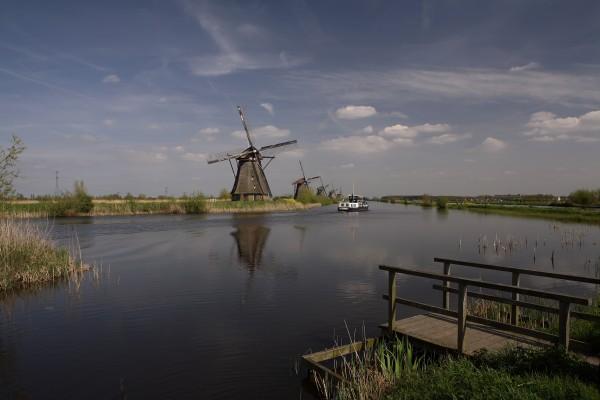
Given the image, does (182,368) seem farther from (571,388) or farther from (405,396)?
(571,388)

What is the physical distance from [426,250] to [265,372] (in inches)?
701

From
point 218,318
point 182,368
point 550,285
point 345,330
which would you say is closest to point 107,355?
point 182,368

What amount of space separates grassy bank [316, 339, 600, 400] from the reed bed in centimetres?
1284

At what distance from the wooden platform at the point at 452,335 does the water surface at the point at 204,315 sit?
5.98ft

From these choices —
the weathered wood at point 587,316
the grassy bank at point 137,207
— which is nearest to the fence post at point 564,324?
the weathered wood at point 587,316

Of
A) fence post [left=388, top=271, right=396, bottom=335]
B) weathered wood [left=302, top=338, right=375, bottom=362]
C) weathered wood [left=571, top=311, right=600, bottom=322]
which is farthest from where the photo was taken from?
fence post [left=388, top=271, right=396, bottom=335]

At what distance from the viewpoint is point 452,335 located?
7.60 m

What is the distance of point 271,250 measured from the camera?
24.0 m

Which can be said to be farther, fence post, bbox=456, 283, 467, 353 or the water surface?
the water surface

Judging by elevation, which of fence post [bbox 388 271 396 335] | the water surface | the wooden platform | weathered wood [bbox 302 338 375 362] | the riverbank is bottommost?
the water surface

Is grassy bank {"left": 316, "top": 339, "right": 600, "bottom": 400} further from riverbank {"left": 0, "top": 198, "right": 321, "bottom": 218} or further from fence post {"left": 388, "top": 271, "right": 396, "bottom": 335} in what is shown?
riverbank {"left": 0, "top": 198, "right": 321, "bottom": 218}

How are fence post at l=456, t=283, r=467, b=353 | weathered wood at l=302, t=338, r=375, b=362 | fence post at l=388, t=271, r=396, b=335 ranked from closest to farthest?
fence post at l=456, t=283, r=467, b=353 < weathered wood at l=302, t=338, r=375, b=362 < fence post at l=388, t=271, r=396, b=335

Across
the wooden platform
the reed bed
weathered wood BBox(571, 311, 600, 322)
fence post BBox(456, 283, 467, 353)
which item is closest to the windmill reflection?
the reed bed

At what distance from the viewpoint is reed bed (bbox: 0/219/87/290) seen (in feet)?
45.7
